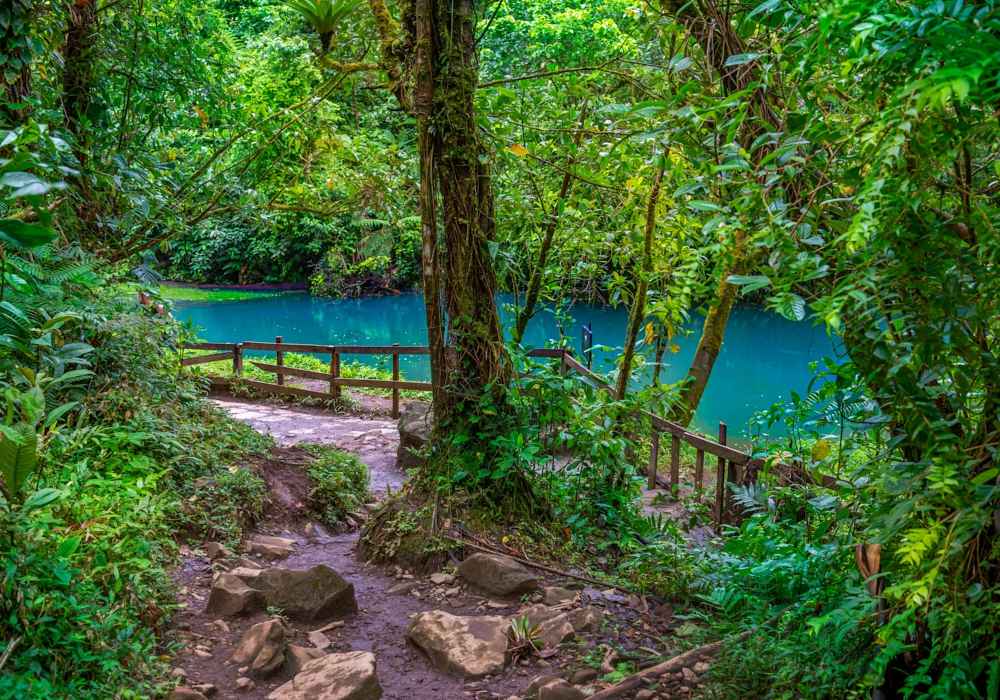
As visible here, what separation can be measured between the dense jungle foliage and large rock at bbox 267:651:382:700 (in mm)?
458

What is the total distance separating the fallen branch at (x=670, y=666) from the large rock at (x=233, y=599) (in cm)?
158

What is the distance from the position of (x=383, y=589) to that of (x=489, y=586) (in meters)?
0.59

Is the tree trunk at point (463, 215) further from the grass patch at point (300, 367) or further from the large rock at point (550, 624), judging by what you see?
the grass patch at point (300, 367)

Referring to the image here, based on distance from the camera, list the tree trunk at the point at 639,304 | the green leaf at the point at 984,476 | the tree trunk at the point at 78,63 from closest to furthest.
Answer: the green leaf at the point at 984,476, the tree trunk at the point at 639,304, the tree trunk at the point at 78,63

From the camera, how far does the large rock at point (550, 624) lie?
280 cm

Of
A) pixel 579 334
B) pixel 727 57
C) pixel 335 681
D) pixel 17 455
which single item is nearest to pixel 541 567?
pixel 335 681

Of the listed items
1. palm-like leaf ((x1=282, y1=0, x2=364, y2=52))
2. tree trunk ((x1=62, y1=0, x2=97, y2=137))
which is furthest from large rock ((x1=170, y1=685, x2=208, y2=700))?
palm-like leaf ((x1=282, y1=0, x2=364, y2=52))

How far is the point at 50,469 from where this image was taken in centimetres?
306

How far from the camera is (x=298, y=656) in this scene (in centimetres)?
275

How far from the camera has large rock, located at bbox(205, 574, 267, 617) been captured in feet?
9.87

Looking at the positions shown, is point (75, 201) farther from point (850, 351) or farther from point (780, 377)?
point (780, 377)

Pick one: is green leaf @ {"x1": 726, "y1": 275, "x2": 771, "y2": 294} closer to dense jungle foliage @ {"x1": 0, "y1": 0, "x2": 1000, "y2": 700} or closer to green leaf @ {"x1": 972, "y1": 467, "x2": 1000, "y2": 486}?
dense jungle foliage @ {"x1": 0, "y1": 0, "x2": 1000, "y2": 700}

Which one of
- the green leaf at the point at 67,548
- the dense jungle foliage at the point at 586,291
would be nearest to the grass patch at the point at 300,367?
the dense jungle foliage at the point at 586,291

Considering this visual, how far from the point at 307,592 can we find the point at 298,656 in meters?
0.45
